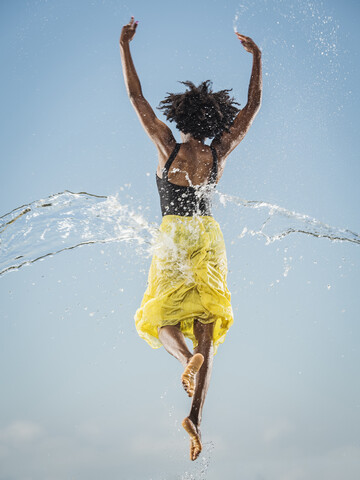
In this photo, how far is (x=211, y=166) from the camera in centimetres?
565

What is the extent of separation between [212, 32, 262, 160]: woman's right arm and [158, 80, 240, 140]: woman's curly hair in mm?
73

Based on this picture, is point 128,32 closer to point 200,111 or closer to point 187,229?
point 200,111

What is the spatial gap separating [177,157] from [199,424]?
256 cm

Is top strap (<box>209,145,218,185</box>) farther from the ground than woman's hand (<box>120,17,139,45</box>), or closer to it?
closer to it

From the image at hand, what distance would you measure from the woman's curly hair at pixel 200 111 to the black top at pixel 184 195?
297mm

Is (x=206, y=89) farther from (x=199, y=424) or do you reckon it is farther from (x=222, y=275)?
(x=199, y=424)

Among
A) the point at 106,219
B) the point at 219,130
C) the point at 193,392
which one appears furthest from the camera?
the point at 106,219

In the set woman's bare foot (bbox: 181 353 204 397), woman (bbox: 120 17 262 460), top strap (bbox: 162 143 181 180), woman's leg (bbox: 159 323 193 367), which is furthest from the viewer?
top strap (bbox: 162 143 181 180)

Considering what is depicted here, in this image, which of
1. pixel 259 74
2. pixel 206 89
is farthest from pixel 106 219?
pixel 259 74

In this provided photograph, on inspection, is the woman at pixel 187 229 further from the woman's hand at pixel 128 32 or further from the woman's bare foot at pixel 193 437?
the woman's bare foot at pixel 193 437

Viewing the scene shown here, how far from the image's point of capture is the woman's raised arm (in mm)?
5559

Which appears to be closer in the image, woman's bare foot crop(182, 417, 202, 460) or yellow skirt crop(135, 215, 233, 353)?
woman's bare foot crop(182, 417, 202, 460)

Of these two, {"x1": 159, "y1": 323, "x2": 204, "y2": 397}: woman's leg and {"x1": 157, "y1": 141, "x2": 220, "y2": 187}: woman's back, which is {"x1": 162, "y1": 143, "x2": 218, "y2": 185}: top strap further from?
{"x1": 159, "y1": 323, "x2": 204, "y2": 397}: woman's leg

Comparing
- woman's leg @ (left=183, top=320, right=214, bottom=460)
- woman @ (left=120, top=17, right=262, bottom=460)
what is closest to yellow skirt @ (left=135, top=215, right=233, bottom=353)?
woman @ (left=120, top=17, right=262, bottom=460)
